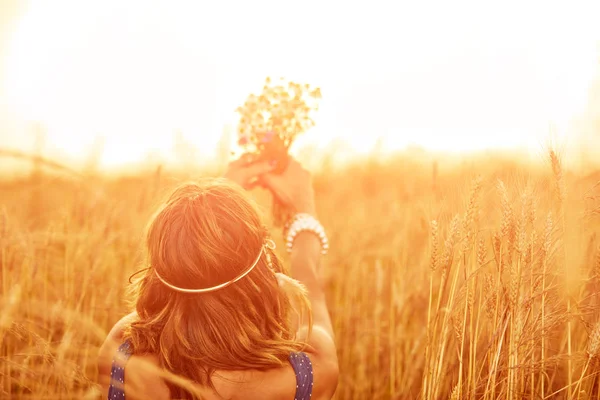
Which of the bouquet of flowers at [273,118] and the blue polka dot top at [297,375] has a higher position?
the bouquet of flowers at [273,118]

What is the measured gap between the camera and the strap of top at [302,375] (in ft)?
4.94

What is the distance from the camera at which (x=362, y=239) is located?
122 inches

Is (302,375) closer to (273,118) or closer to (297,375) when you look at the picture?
(297,375)

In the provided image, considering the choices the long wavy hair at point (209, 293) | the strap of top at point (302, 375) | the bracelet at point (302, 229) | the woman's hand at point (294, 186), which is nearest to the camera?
the long wavy hair at point (209, 293)

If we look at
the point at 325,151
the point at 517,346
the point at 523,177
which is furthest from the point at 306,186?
the point at 325,151

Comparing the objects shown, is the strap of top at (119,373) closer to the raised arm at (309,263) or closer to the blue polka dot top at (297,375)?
the blue polka dot top at (297,375)

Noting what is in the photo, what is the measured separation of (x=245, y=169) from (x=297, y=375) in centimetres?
84

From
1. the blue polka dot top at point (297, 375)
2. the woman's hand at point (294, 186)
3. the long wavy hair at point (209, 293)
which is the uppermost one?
the woman's hand at point (294, 186)

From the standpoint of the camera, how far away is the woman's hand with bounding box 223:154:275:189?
205cm

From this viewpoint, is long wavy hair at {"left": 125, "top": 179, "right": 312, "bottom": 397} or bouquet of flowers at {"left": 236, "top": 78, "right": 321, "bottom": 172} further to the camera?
bouquet of flowers at {"left": 236, "top": 78, "right": 321, "bottom": 172}

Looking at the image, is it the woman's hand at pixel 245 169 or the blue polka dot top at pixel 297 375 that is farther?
the woman's hand at pixel 245 169

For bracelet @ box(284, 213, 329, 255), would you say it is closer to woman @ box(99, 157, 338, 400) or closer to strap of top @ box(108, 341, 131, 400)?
woman @ box(99, 157, 338, 400)

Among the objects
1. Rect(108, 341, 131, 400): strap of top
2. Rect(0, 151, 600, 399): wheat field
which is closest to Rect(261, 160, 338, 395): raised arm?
Rect(0, 151, 600, 399): wheat field

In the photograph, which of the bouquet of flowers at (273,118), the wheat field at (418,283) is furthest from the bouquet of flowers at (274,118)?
the wheat field at (418,283)
